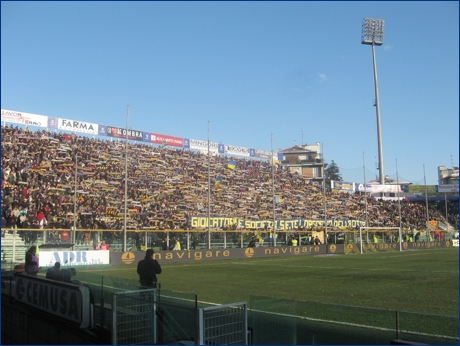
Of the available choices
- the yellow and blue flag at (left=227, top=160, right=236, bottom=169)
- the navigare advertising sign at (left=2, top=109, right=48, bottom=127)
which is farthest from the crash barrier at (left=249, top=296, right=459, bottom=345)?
the yellow and blue flag at (left=227, top=160, right=236, bottom=169)

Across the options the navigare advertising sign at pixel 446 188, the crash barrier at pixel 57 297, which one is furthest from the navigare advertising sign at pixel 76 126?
the navigare advertising sign at pixel 446 188

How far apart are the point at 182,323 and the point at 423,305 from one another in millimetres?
9790

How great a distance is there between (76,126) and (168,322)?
4775 cm

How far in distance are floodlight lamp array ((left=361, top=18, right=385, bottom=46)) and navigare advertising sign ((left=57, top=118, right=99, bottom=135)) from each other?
173ft

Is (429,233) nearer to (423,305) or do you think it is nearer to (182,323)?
(423,305)

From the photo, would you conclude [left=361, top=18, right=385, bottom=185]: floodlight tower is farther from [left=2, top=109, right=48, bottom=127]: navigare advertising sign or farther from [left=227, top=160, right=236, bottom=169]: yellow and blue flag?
[left=2, top=109, right=48, bottom=127]: navigare advertising sign

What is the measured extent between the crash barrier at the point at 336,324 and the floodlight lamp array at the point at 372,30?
8445 centimetres

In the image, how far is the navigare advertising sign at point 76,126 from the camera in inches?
2012

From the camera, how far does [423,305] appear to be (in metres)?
14.6

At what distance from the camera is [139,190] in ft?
154

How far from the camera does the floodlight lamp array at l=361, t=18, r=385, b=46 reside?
279ft

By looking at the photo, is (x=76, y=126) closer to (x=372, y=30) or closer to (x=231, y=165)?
(x=231, y=165)

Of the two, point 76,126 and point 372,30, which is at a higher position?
point 372,30

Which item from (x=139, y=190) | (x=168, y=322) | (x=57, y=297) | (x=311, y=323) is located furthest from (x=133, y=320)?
(x=139, y=190)
